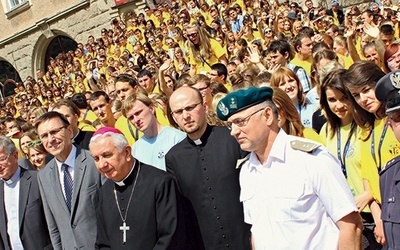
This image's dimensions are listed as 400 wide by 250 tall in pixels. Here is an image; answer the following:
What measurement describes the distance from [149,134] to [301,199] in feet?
7.78

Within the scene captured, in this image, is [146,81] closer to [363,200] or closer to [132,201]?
[132,201]

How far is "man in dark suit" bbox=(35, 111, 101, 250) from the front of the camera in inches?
175

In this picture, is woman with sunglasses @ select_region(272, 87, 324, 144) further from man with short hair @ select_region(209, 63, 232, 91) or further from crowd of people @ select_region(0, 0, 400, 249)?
man with short hair @ select_region(209, 63, 232, 91)

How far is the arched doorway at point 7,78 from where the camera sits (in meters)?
29.0

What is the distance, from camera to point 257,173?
9.85 ft

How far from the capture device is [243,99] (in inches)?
114

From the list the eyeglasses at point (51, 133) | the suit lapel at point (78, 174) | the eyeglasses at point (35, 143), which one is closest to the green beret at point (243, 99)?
the suit lapel at point (78, 174)

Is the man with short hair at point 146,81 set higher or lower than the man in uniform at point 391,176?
higher

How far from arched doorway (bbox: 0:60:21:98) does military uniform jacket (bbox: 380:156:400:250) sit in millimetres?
28375

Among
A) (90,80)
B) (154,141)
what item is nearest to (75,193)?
(154,141)

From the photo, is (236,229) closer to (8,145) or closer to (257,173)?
(257,173)

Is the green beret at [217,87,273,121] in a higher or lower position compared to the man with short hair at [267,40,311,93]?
Result: lower

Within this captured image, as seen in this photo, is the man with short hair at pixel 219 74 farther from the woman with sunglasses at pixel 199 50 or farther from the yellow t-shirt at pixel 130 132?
the yellow t-shirt at pixel 130 132

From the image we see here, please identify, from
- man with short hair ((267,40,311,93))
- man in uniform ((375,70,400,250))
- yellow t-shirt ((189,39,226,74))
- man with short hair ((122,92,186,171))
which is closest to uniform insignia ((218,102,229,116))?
man in uniform ((375,70,400,250))
